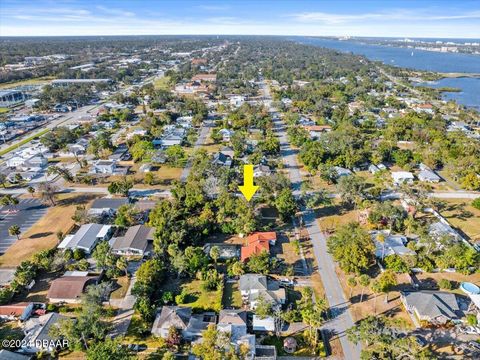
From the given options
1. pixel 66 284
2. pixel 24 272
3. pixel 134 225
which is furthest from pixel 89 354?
pixel 134 225

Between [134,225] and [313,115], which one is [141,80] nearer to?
[313,115]

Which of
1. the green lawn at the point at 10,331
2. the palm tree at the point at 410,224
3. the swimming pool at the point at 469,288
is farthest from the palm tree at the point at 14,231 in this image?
the swimming pool at the point at 469,288

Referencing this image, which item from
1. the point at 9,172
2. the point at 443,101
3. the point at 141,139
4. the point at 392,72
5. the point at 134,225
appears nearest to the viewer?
the point at 134,225

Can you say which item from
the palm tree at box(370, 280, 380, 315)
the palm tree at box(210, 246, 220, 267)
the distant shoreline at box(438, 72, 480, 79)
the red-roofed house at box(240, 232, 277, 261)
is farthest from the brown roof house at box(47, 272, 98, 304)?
the distant shoreline at box(438, 72, 480, 79)

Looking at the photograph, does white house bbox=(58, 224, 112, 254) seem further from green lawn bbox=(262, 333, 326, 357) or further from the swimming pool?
the swimming pool

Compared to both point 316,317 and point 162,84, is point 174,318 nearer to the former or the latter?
point 316,317

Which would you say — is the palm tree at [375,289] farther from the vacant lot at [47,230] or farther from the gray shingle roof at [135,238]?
the vacant lot at [47,230]
